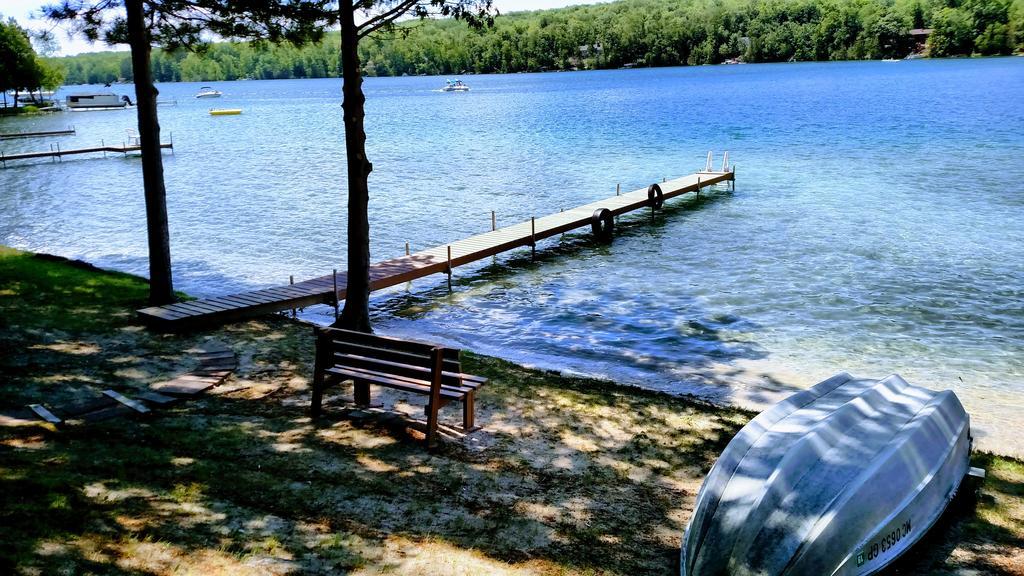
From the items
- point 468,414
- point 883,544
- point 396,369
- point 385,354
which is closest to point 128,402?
point 385,354

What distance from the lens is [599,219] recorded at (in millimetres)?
26188

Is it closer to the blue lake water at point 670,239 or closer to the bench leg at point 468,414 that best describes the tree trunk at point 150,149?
the blue lake water at point 670,239

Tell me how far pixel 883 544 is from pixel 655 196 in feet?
82.4

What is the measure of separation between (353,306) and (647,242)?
49.0ft

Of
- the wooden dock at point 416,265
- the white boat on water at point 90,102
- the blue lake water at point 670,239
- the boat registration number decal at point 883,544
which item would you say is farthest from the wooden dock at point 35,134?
the boat registration number decal at point 883,544

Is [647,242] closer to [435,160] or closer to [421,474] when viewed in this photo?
[421,474]

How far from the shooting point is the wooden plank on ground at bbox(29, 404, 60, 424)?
8195 millimetres

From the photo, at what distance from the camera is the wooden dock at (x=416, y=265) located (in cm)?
1311

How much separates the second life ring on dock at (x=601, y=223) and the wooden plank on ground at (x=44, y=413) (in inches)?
767

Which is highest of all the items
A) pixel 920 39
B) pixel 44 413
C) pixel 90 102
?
pixel 920 39

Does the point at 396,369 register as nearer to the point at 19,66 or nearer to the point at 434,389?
the point at 434,389

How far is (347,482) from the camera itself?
24.0 feet

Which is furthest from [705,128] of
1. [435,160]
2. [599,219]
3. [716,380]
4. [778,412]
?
[778,412]

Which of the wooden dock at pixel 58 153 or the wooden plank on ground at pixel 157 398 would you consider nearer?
the wooden plank on ground at pixel 157 398
